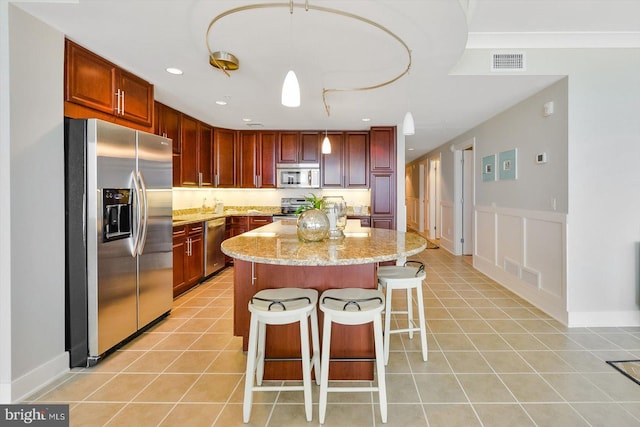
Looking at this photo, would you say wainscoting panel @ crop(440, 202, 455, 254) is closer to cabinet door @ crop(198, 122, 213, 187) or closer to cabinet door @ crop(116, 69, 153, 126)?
cabinet door @ crop(198, 122, 213, 187)

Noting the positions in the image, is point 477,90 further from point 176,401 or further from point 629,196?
point 176,401

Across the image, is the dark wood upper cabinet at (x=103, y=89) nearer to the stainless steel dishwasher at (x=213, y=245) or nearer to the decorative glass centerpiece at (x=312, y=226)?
the stainless steel dishwasher at (x=213, y=245)

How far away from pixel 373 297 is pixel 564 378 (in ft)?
5.01

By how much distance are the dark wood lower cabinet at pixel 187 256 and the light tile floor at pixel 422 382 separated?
0.75 meters

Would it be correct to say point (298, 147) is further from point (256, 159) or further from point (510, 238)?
point (510, 238)

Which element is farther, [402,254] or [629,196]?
[629,196]

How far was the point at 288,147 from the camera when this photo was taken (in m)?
5.72

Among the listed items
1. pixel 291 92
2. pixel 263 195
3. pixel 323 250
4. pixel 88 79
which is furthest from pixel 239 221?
pixel 291 92

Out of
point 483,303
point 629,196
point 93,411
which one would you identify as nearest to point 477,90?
point 629,196

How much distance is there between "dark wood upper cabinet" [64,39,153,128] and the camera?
7.89ft

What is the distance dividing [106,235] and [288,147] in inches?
146

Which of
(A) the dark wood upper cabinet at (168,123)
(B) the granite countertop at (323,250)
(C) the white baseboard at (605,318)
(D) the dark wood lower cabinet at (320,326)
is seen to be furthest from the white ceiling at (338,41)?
(C) the white baseboard at (605,318)

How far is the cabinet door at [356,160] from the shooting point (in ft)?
18.4

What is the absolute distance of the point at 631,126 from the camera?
297cm
